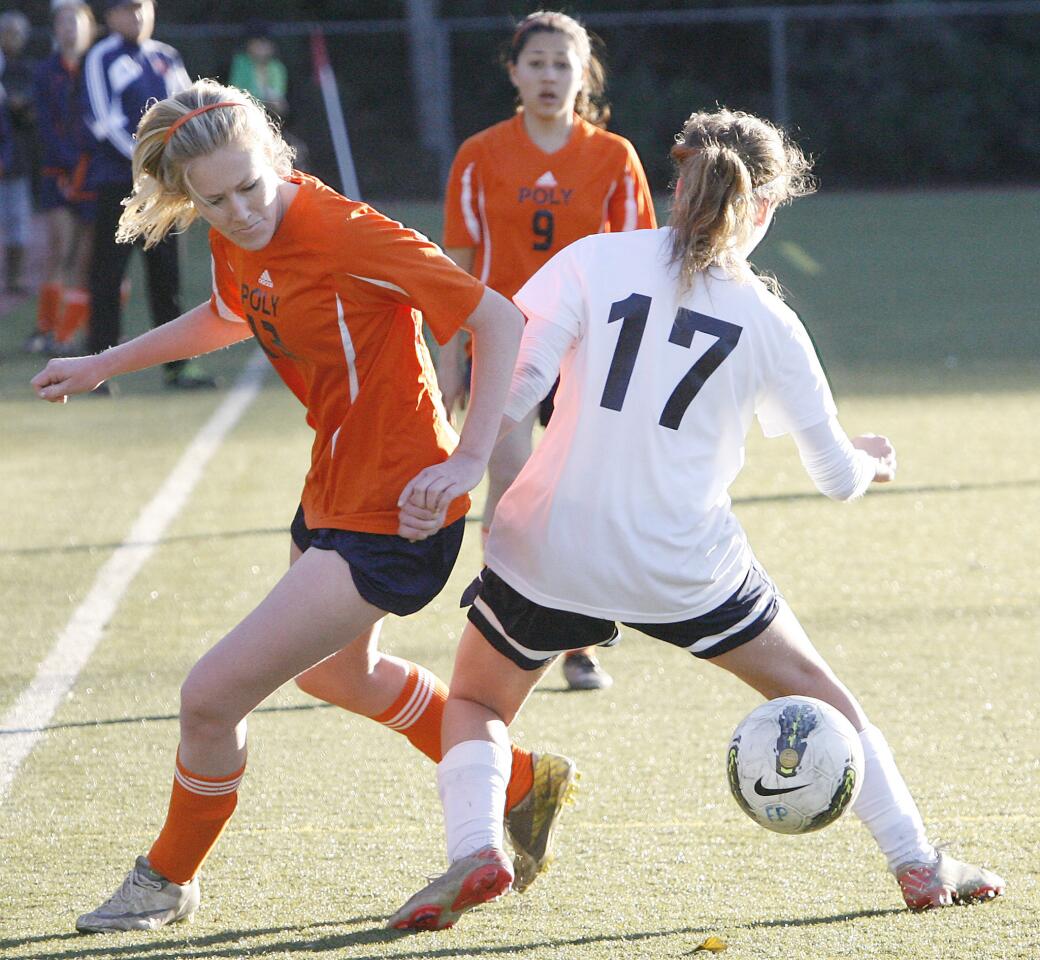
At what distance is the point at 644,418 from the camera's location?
3.03m

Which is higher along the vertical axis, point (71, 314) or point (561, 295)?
point (561, 295)

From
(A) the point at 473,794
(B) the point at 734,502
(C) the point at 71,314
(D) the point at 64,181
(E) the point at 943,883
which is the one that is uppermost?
(A) the point at 473,794

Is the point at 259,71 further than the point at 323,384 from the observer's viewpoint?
Yes

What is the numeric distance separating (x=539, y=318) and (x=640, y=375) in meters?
0.23

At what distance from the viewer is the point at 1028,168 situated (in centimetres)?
2589

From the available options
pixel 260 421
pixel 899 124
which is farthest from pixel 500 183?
pixel 899 124

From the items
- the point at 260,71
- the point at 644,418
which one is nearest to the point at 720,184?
the point at 644,418

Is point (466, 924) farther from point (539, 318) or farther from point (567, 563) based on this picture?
point (539, 318)

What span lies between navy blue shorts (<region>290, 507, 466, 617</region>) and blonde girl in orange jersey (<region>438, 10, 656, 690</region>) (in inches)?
78.9

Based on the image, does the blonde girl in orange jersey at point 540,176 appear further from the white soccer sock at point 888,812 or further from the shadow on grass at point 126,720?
the white soccer sock at point 888,812

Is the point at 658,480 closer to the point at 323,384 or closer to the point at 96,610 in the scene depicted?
the point at 323,384

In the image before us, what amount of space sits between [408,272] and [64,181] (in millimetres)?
8860

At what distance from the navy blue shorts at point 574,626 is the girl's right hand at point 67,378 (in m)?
0.91

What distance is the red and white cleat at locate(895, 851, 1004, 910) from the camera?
322 centimetres
